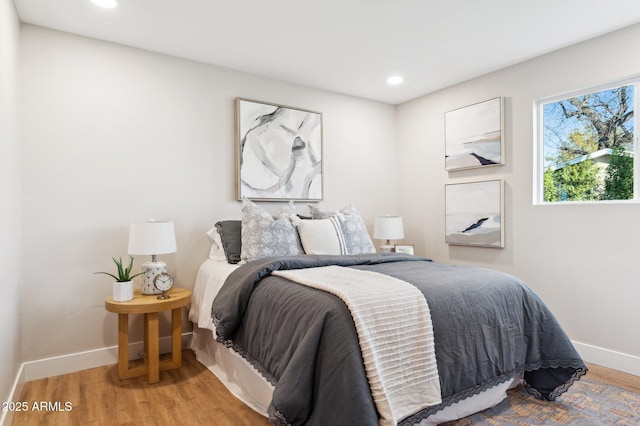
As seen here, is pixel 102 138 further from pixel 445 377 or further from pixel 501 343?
pixel 501 343

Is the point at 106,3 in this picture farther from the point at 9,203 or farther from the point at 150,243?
the point at 150,243

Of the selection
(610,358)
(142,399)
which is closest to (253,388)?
(142,399)

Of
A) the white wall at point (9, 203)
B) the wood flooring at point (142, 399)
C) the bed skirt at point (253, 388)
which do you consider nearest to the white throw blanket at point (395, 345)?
the bed skirt at point (253, 388)

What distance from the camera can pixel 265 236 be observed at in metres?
2.94

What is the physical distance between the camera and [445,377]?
1825 millimetres

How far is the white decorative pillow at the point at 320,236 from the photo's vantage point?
10.1ft

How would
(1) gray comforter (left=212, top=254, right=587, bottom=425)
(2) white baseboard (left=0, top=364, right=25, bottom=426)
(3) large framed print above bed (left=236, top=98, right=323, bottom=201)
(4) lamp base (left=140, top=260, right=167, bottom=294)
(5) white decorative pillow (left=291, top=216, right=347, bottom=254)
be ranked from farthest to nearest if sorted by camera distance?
(3) large framed print above bed (left=236, top=98, right=323, bottom=201) → (5) white decorative pillow (left=291, top=216, right=347, bottom=254) → (4) lamp base (left=140, top=260, right=167, bottom=294) → (2) white baseboard (left=0, top=364, right=25, bottom=426) → (1) gray comforter (left=212, top=254, right=587, bottom=425)

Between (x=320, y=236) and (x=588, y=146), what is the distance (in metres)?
2.28

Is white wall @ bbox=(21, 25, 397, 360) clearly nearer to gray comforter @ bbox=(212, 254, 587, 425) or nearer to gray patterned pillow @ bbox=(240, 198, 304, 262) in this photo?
gray patterned pillow @ bbox=(240, 198, 304, 262)

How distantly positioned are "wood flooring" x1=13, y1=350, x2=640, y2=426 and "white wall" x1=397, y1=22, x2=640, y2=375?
34 centimetres

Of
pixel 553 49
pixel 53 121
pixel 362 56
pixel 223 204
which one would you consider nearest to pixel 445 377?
pixel 223 204

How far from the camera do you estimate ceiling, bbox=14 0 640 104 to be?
249 centimetres

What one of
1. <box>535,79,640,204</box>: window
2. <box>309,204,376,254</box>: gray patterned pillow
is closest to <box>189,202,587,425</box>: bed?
<box>309,204,376,254</box>: gray patterned pillow

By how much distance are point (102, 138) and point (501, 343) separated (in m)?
3.05
